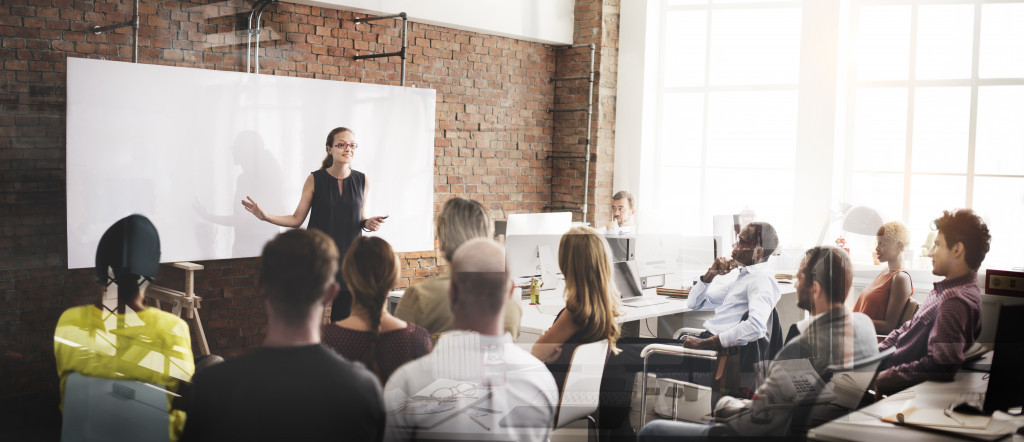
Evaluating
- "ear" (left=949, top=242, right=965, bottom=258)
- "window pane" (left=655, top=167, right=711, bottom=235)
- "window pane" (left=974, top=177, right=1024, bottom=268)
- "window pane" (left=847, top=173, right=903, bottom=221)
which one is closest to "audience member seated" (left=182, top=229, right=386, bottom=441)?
"ear" (left=949, top=242, right=965, bottom=258)

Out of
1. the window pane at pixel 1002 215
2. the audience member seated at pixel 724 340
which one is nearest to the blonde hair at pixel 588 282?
the audience member seated at pixel 724 340

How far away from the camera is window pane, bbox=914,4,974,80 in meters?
5.06

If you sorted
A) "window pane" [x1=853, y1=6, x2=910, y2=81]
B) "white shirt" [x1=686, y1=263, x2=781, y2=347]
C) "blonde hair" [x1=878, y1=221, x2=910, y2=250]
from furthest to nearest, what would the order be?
1. "window pane" [x1=853, y1=6, x2=910, y2=81]
2. "blonde hair" [x1=878, y1=221, x2=910, y2=250]
3. "white shirt" [x1=686, y1=263, x2=781, y2=347]

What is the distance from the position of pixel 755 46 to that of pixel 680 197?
134 centimetres

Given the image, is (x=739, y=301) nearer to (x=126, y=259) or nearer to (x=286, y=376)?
(x=286, y=376)

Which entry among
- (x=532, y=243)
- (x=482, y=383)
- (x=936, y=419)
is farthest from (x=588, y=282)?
(x=936, y=419)

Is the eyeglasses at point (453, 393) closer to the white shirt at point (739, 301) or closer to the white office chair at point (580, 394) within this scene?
the white office chair at point (580, 394)

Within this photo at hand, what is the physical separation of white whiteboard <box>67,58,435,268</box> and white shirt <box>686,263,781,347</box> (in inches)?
49.9

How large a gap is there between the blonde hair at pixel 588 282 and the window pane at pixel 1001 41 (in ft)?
13.7

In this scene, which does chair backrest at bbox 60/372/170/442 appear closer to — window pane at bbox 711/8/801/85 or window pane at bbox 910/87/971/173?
window pane at bbox 910/87/971/173

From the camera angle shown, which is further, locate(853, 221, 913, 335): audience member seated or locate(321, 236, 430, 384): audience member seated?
locate(853, 221, 913, 335): audience member seated

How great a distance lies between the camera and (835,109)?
5.91 meters

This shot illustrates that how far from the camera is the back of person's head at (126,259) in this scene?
156 centimetres

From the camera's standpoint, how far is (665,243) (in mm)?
4461
